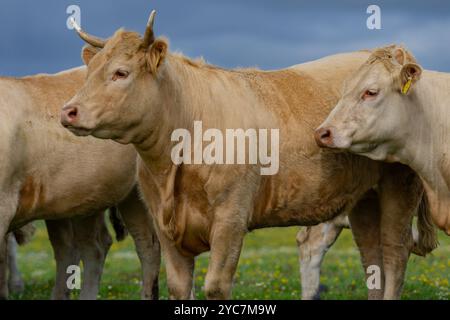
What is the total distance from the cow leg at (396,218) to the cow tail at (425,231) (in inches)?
21.2

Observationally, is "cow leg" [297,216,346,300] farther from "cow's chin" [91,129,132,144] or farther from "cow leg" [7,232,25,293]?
"cow's chin" [91,129,132,144]

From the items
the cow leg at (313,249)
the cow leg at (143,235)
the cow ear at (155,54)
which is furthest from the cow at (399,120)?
the cow leg at (313,249)

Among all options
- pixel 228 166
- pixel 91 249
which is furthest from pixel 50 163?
pixel 228 166

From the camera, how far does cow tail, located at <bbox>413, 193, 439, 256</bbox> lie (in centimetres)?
1253

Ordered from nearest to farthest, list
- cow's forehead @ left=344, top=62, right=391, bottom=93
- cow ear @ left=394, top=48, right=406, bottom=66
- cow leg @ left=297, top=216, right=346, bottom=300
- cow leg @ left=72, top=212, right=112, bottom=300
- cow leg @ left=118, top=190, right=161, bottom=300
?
cow's forehead @ left=344, top=62, right=391, bottom=93, cow ear @ left=394, top=48, right=406, bottom=66, cow leg @ left=118, top=190, right=161, bottom=300, cow leg @ left=72, top=212, right=112, bottom=300, cow leg @ left=297, top=216, right=346, bottom=300

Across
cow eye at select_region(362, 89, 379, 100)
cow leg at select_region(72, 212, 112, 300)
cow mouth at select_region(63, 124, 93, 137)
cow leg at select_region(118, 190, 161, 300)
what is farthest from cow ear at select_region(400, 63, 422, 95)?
cow leg at select_region(72, 212, 112, 300)

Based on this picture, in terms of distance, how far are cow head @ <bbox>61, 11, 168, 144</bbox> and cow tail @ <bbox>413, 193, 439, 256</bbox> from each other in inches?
147

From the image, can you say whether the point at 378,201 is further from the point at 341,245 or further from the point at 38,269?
the point at 341,245

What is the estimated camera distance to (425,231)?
1269 centimetres

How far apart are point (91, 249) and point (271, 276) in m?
5.71

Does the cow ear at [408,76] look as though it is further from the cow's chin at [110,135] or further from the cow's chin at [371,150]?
the cow's chin at [110,135]

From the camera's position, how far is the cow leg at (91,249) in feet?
46.3

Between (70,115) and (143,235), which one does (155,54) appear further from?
(143,235)
